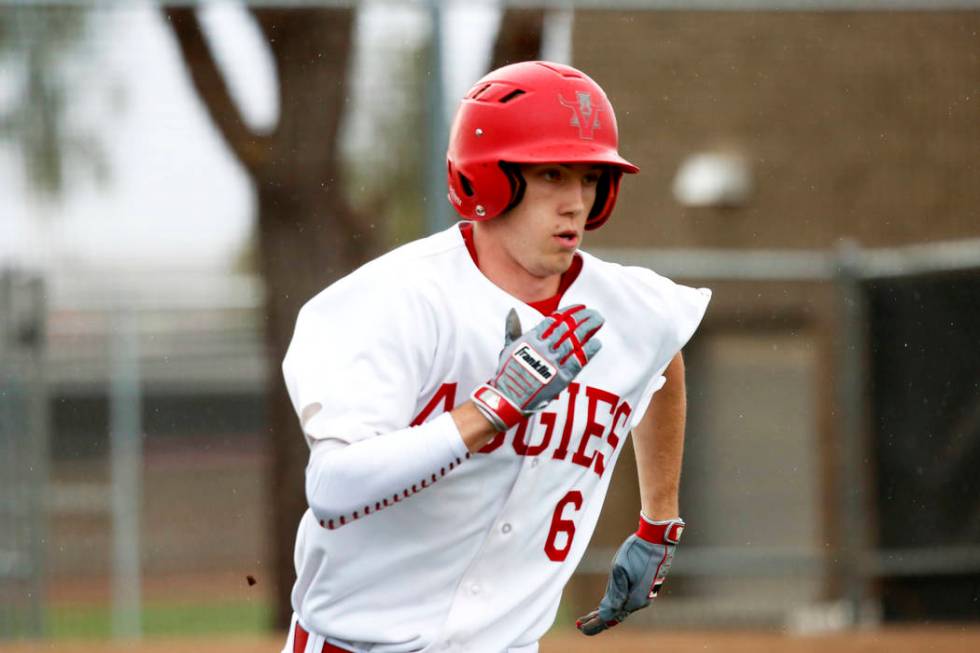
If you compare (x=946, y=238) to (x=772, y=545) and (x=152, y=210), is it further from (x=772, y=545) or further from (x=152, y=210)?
(x=152, y=210)

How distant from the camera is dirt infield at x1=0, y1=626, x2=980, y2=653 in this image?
6320 mm

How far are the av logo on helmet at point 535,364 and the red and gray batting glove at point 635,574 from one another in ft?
2.84

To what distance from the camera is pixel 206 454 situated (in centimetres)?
727

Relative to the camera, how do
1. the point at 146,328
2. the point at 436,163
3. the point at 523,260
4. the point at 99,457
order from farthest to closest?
the point at 146,328 < the point at 99,457 < the point at 436,163 < the point at 523,260

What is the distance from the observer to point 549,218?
319 centimetres

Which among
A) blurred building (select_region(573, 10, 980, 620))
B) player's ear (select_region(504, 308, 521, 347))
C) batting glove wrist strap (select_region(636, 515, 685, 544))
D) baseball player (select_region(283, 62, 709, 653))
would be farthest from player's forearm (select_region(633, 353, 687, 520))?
blurred building (select_region(573, 10, 980, 620))

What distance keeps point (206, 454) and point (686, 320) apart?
13.7 feet

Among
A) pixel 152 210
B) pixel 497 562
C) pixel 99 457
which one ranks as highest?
pixel 152 210

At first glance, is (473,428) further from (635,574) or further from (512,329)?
(635,574)

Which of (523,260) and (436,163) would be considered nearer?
(523,260)

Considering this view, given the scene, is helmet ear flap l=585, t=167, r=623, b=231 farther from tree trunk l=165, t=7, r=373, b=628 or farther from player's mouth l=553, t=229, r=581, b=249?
tree trunk l=165, t=7, r=373, b=628

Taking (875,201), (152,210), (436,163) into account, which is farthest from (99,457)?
(875,201)

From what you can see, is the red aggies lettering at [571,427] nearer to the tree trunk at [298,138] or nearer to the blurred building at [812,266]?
the tree trunk at [298,138]

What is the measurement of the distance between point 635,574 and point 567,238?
84 cm
